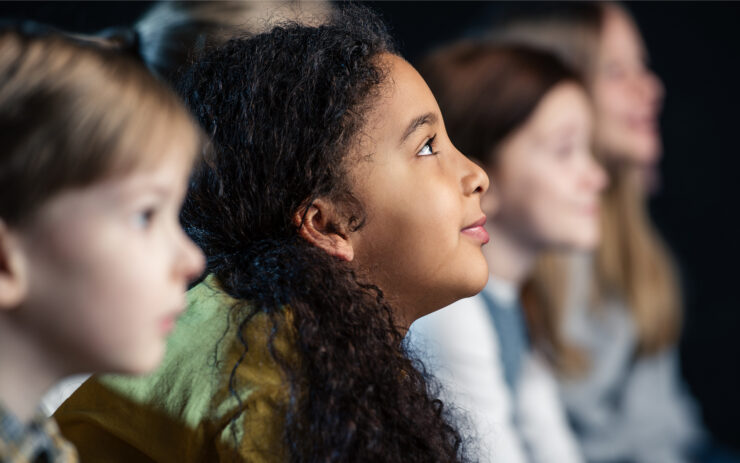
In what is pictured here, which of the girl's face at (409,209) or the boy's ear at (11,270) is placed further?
the girl's face at (409,209)

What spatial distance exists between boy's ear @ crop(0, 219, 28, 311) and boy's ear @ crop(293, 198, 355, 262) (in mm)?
315

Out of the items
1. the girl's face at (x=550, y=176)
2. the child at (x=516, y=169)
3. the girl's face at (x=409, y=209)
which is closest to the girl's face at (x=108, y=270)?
the girl's face at (x=409, y=209)

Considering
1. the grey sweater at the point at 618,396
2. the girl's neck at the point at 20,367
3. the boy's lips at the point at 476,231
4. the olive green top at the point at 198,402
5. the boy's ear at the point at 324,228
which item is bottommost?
the grey sweater at the point at 618,396

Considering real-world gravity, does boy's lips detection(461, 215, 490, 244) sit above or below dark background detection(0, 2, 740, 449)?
above

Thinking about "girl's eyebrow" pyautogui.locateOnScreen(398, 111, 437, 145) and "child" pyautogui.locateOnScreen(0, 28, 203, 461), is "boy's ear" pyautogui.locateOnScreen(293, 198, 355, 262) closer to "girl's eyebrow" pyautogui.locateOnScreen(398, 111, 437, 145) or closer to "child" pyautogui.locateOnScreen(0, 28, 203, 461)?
"girl's eyebrow" pyautogui.locateOnScreen(398, 111, 437, 145)

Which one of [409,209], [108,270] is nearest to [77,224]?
[108,270]

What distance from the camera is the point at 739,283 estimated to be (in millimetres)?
2457

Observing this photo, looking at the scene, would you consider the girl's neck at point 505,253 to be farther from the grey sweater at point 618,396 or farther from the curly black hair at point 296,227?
the curly black hair at point 296,227

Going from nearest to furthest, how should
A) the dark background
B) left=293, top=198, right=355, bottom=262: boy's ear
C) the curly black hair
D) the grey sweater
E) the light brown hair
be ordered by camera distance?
the light brown hair → the curly black hair → left=293, top=198, right=355, bottom=262: boy's ear → the grey sweater → the dark background

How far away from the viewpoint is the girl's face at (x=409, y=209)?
0.84 metres

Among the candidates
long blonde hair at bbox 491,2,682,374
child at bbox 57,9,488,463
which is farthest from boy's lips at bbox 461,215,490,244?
long blonde hair at bbox 491,2,682,374

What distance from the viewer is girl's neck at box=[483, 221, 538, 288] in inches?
58.0

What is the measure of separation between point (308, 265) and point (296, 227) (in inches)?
2.6

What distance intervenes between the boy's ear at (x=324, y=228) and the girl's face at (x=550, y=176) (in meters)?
0.63
